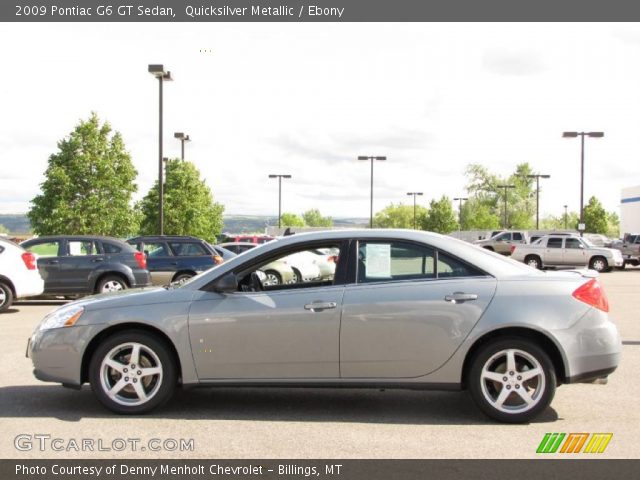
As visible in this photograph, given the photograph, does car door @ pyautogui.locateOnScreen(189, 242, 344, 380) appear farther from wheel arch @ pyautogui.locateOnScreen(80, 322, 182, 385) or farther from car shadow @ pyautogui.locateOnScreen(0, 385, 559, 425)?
car shadow @ pyautogui.locateOnScreen(0, 385, 559, 425)

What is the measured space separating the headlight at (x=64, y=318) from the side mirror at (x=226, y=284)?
1.17 metres

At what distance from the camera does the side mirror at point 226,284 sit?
593 cm

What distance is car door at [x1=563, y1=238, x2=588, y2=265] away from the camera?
1281 inches

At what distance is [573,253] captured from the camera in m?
32.6

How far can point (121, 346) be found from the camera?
594 centimetres

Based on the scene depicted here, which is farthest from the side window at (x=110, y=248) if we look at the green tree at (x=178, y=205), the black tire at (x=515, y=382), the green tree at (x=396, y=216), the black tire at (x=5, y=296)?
the green tree at (x=396, y=216)

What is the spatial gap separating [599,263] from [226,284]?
29.9m

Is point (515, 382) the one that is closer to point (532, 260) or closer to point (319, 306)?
point (319, 306)

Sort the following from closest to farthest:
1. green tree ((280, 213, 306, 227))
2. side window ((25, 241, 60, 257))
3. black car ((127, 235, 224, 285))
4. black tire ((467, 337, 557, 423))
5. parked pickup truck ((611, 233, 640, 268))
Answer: black tire ((467, 337, 557, 423)) < side window ((25, 241, 60, 257)) < black car ((127, 235, 224, 285)) < parked pickup truck ((611, 233, 640, 268)) < green tree ((280, 213, 306, 227))

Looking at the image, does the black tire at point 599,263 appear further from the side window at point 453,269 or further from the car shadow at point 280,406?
the side window at point 453,269

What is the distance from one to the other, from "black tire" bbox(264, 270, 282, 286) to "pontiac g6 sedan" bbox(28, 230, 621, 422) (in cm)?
19

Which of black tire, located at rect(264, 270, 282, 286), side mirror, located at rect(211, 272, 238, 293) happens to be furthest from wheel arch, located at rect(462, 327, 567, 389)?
side mirror, located at rect(211, 272, 238, 293)

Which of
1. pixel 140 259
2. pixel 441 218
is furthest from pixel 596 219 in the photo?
pixel 140 259
